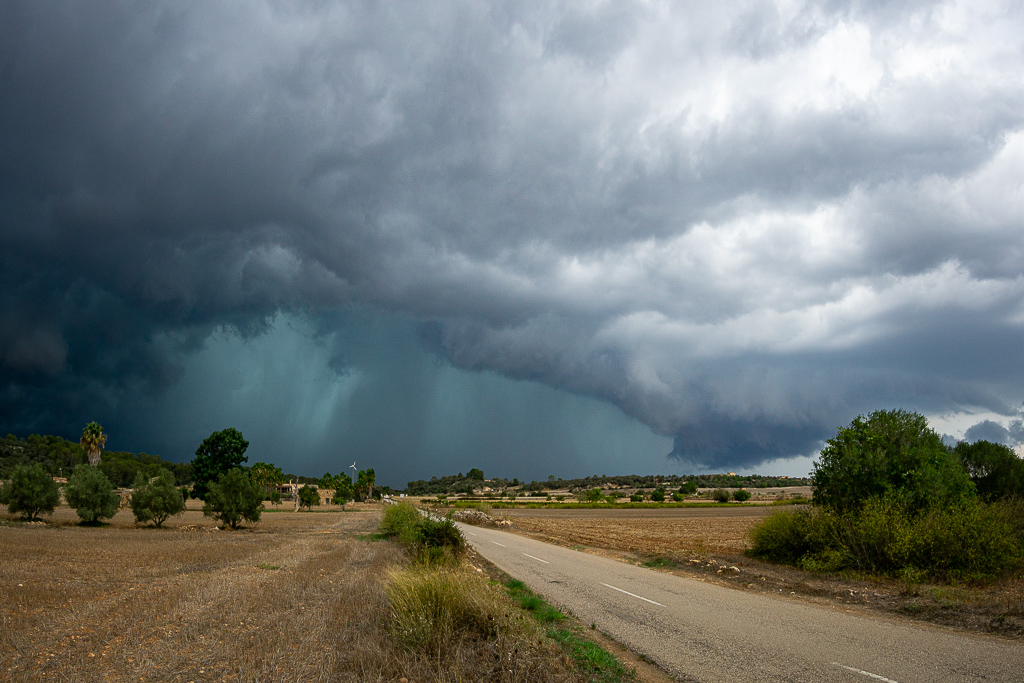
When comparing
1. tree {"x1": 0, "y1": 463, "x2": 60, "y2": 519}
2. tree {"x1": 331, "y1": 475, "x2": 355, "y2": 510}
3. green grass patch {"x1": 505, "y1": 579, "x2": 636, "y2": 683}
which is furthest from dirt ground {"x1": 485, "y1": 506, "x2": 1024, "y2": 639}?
tree {"x1": 331, "y1": 475, "x2": 355, "y2": 510}

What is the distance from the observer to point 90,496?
49.9 metres

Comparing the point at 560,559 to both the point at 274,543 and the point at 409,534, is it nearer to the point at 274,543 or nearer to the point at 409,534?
the point at 409,534

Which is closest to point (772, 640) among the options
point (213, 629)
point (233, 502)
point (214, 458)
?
point (213, 629)

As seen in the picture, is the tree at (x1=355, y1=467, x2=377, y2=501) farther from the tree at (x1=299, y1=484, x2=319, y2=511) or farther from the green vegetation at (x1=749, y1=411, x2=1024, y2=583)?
the green vegetation at (x1=749, y1=411, x2=1024, y2=583)

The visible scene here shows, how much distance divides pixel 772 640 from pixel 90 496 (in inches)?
2316

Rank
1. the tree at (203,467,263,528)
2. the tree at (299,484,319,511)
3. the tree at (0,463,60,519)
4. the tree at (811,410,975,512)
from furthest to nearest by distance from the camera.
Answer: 1. the tree at (299,484,319,511)
2. the tree at (203,467,263,528)
3. the tree at (0,463,60,519)
4. the tree at (811,410,975,512)

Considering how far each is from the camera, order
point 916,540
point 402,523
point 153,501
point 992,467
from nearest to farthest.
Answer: point 916,540 < point 992,467 < point 402,523 < point 153,501

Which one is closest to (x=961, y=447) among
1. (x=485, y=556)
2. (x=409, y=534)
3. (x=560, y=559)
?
(x=560, y=559)

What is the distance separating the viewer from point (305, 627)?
1220 centimetres

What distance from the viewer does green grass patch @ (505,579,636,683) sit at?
8.91 metres

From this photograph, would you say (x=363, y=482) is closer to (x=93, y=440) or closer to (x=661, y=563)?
(x=93, y=440)

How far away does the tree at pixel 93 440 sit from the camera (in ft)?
295

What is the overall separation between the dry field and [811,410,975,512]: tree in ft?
60.3

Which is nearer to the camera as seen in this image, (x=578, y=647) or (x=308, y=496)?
(x=578, y=647)
